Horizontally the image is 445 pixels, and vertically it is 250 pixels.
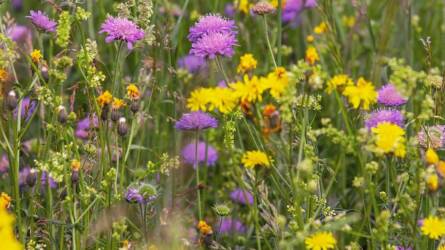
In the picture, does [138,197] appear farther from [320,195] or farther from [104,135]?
[320,195]

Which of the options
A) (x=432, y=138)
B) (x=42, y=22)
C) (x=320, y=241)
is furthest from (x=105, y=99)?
(x=432, y=138)

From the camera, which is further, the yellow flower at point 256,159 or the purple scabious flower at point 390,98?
the purple scabious flower at point 390,98

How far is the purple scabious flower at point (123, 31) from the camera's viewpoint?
1671 millimetres

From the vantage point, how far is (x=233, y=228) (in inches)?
77.1

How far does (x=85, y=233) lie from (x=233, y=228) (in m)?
0.51

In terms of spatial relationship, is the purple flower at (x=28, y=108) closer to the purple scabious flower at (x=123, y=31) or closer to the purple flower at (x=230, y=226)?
the purple scabious flower at (x=123, y=31)

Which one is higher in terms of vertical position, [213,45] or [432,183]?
[213,45]

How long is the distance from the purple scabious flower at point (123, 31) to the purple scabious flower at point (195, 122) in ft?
0.91

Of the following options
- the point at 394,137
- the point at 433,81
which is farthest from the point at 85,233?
the point at 433,81

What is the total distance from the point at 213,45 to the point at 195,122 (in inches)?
12.6

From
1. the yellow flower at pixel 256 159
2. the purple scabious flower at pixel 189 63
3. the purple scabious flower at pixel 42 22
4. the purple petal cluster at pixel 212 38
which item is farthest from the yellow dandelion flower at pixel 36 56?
the purple scabious flower at pixel 189 63

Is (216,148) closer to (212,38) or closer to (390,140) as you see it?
(212,38)

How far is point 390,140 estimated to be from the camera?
4.28 ft

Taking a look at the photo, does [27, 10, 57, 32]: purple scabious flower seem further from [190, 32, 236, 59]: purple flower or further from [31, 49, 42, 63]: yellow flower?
[190, 32, 236, 59]: purple flower
